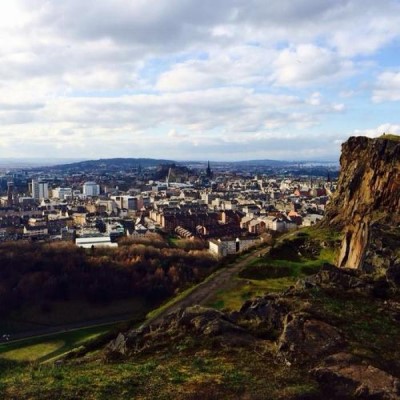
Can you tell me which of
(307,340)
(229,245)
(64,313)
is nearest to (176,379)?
(307,340)

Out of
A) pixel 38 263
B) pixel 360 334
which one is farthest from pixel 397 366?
pixel 38 263

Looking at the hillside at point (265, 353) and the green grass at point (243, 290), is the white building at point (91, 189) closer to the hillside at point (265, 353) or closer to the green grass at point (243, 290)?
the green grass at point (243, 290)

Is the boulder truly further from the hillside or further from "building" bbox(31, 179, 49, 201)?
"building" bbox(31, 179, 49, 201)

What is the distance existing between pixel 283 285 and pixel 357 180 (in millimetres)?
18013

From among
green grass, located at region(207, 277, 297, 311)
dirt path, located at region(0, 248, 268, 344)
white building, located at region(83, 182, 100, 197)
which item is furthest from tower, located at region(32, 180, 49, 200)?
green grass, located at region(207, 277, 297, 311)

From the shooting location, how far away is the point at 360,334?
41.3 ft

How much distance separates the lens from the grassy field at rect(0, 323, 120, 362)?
34.7 meters

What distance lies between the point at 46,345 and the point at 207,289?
16.9 metres

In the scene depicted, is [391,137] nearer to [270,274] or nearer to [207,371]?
[270,274]

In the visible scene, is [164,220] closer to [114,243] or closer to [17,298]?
[114,243]

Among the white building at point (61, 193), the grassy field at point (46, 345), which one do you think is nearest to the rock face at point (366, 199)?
the grassy field at point (46, 345)

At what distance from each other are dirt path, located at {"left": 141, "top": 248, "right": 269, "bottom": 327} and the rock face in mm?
5778

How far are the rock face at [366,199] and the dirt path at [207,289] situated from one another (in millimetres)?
5778

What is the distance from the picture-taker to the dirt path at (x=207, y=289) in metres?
22.9
